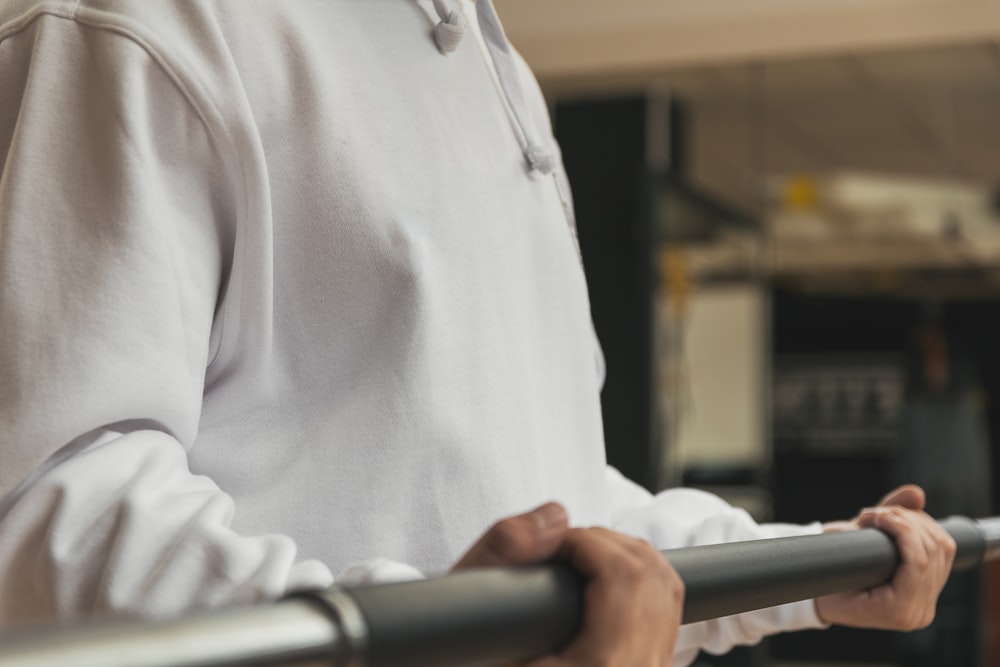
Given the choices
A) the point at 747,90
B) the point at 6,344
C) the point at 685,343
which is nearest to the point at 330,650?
the point at 6,344

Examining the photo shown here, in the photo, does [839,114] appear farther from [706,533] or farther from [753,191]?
[706,533]

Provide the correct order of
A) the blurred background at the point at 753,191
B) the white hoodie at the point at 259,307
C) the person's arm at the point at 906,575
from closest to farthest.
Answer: the white hoodie at the point at 259,307 → the person's arm at the point at 906,575 → the blurred background at the point at 753,191

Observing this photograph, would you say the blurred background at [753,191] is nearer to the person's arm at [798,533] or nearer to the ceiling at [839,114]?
the ceiling at [839,114]

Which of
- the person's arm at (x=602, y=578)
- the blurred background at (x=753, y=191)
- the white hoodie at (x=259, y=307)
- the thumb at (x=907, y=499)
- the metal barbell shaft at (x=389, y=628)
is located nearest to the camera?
the metal barbell shaft at (x=389, y=628)

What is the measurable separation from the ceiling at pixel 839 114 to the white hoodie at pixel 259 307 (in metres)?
4.35

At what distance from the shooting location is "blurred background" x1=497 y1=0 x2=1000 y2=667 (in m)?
4.96

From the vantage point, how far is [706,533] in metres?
1.11

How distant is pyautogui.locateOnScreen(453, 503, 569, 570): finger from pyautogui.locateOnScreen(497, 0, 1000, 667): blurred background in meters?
4.49

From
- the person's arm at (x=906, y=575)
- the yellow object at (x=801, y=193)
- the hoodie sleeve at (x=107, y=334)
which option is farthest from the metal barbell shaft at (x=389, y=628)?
the yellow object at (x=801, y=193)

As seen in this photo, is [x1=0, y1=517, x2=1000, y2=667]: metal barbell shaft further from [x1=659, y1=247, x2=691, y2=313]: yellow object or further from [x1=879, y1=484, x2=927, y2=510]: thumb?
[x1=659, y1=247, x2=691, y2=313]: yellow object

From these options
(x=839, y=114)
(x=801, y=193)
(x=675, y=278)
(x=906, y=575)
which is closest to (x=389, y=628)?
(x=906, y=575)

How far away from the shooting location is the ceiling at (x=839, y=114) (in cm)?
524

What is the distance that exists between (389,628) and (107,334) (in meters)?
0.28

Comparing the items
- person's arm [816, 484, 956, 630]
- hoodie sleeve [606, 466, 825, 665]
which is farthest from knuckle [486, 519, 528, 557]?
hoodie sleeve [606, 466, 825, 665]
